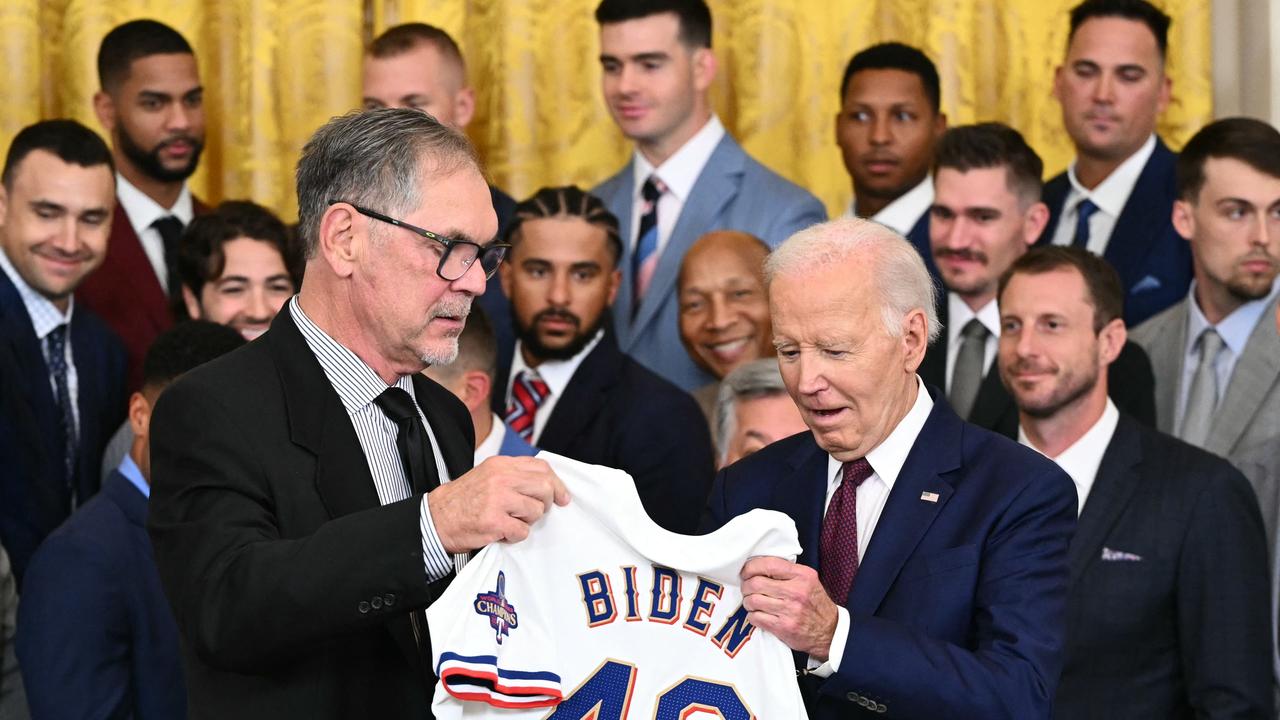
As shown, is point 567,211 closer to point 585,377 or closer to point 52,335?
point 585,377

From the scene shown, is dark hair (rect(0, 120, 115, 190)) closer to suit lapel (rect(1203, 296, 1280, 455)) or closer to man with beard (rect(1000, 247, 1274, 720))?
man with beard (rect(1000, 247, 1274, 720))

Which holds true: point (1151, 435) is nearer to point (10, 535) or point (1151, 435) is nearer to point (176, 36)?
point (10, 535)

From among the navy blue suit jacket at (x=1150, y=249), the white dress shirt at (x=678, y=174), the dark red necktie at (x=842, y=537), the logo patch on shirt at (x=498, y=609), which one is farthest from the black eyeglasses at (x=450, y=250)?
the navy blue suit jacket at (x=1150, y=249)

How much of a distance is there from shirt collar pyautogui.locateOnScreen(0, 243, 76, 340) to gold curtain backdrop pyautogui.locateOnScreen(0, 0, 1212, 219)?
4.23ft

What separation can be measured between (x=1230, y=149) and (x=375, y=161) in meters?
2.89

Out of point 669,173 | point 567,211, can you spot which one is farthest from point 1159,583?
point 669,173

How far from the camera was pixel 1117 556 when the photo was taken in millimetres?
3717

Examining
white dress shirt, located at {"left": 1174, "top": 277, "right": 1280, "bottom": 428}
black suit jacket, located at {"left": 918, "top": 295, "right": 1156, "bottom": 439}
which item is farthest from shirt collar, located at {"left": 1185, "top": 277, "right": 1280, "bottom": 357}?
black suit jacket, located at {"left": 918, "top": 295, "right": 1156, "bottom": 439}

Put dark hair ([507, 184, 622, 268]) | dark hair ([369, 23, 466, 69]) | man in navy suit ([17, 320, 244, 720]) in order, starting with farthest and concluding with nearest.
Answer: dark hair ([369, 23, 466, 69]) → dark hair ([507, 184, 622, 268]) → man in navy suit ([17, 320, 244, 720])

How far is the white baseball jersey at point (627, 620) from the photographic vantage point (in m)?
2.52

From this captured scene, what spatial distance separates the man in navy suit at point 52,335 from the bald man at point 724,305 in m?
1.67

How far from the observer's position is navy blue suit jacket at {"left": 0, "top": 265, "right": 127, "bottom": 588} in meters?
4.39

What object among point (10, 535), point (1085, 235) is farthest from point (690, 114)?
point (10, 535)

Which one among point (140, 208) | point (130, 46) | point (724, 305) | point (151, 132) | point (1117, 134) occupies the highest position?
point (130, 46)
